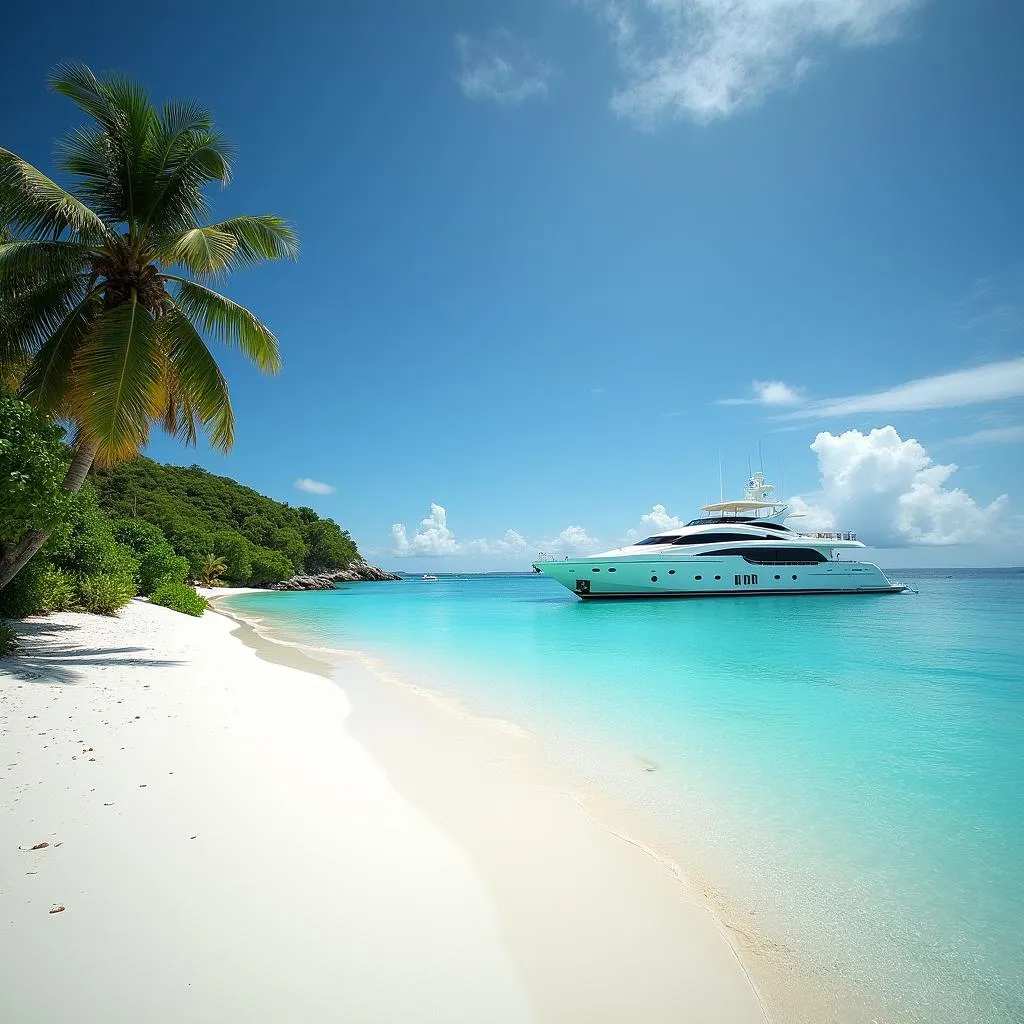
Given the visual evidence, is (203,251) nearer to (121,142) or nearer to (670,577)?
(121,142)

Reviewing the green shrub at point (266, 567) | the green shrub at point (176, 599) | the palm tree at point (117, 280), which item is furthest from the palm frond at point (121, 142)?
the green shrub at point (266, 567)

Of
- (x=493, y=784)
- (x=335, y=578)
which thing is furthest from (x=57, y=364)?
(x=335, y=578)

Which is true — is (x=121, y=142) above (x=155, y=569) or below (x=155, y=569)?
above

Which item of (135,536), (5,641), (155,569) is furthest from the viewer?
(135,536)

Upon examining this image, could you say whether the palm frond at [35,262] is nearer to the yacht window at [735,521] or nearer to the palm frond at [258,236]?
the palm frond at [258,236]

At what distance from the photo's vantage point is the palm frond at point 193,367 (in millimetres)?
9617

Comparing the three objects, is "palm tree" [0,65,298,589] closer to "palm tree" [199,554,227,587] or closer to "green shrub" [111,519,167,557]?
"green shrub" [111,519,167,557]

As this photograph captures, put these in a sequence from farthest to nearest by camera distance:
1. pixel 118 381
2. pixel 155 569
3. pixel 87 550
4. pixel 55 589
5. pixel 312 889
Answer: pixel 155 569, pixel 87 550, pixel 55 589, pixel 118 381, pixel 312 889

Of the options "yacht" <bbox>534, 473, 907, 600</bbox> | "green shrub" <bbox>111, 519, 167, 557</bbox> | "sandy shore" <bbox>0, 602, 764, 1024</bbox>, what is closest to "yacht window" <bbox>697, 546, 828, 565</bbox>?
"yacht" <bbox>534, 473, 907, 600</bbox>

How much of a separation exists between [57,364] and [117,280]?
1.78 metres

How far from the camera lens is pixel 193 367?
9.67 metres

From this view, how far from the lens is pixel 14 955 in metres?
2.39

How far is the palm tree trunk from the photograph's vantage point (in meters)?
8.33

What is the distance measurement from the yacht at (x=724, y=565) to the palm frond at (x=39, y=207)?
94.2 feet
